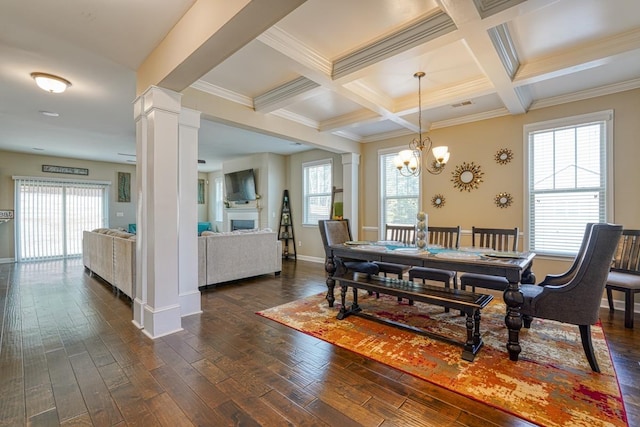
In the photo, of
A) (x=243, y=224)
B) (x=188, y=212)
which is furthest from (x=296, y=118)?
(x=243, y=224)

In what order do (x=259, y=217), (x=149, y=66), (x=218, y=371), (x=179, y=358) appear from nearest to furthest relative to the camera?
(x=218, y=371) → (x=179, y=358) → (x=149, y=66) → (x=259, y=217)

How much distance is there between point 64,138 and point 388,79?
628 cm

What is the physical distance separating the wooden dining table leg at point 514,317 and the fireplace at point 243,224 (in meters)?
6.22

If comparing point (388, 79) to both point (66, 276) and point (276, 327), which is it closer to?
point (276, 327)

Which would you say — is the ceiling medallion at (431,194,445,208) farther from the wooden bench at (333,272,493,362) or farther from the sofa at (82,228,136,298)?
the sofa at (82,228,136,298)

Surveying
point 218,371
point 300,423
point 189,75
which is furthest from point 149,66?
point 300,423

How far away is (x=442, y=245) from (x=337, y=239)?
53.7 inches

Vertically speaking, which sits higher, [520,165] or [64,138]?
[64,138]

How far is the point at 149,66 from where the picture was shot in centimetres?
271

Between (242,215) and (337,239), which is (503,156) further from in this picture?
(242,215)

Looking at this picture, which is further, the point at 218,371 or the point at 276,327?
the point at 276,327

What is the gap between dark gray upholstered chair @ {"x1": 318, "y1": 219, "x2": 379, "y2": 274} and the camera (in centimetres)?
354

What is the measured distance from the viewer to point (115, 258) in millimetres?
4098

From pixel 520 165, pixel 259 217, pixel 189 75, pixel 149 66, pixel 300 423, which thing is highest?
pixel 149 66
